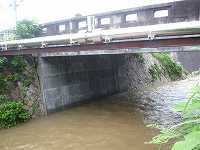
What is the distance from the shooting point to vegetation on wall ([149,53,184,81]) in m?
28.8

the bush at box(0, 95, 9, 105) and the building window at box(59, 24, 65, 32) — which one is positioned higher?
the building window at box(59, 24, 65, 32)

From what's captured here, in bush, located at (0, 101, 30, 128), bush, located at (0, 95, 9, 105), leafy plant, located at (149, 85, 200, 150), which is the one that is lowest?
bush, located at (0, 101, 30, 128)

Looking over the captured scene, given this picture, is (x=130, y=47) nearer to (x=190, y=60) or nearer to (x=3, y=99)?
(x=3, y=99)

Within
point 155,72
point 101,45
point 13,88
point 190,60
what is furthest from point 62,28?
point 190,60

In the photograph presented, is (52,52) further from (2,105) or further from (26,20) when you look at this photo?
(26,20)

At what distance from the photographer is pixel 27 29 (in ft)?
87.7

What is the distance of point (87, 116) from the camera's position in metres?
17.1

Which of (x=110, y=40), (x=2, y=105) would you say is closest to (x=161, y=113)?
(x=110, y=40)

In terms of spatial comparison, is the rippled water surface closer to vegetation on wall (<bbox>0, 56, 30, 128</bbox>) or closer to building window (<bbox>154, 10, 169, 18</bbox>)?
vegetation on wall (<bbox>0, 56, 30, 128</bbox>)

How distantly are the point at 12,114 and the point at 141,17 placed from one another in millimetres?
10122

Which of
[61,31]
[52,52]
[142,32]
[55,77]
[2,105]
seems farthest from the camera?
[61,31]

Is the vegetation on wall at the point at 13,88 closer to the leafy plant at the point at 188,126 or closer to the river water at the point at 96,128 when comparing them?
the river water at the point at 96,128

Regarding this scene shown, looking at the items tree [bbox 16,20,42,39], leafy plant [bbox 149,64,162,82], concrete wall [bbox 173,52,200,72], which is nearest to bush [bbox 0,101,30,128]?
tree [bbox 16,20,42,39]

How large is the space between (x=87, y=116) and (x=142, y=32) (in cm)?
723
